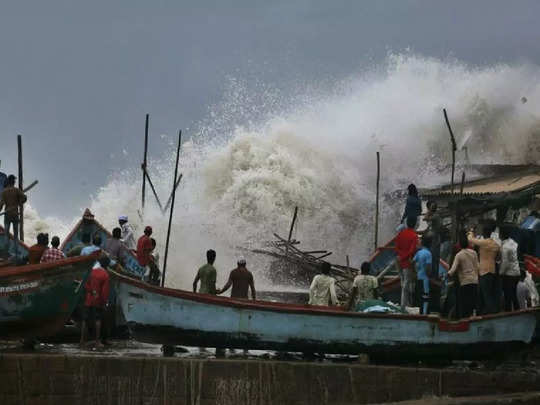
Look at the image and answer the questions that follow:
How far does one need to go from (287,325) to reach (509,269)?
327 cm

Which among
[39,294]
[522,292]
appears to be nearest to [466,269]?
[522,292]

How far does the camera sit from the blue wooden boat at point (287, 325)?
12.1m

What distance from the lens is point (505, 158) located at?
34031 millimetres

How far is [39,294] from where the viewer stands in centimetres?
1232

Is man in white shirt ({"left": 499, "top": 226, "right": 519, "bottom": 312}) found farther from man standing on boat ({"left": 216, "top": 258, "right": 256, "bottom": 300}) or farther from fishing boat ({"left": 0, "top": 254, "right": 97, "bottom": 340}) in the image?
fishing boat ({"left": 0, "top": 254, "right": 97, "bottom": 340})

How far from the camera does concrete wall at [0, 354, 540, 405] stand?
11.1 m

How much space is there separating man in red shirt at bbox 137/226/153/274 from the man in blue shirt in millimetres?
3777

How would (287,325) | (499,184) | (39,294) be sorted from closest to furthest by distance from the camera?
1. (287,325)
2. (39,294)
3. (499,184)

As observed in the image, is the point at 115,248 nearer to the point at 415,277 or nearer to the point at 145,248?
the point at 145,248

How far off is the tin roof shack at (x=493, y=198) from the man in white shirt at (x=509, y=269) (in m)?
1.62

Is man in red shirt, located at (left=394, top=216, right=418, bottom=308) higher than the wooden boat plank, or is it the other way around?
man in red shirt, located at (left=394, top=216, right=418, bottom=308)

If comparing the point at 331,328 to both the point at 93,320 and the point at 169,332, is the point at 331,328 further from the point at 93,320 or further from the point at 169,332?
the point at 93,320

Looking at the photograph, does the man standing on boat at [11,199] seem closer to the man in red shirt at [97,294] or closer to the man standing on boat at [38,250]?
the man standing on boat at [38,250]

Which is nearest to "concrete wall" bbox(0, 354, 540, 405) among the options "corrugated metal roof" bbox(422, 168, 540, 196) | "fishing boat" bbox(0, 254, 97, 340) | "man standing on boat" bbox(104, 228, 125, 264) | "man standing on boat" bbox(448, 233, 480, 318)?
"fishing boat" bbox(0, 254, 97, 340)
